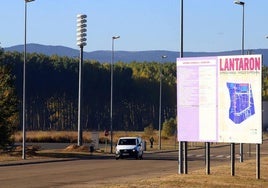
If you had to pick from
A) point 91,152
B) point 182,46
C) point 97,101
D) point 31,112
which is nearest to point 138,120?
point 97,101

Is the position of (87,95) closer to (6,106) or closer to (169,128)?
(169,128)

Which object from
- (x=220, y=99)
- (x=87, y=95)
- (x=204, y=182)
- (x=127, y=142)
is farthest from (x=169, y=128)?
(x=204, y=182)

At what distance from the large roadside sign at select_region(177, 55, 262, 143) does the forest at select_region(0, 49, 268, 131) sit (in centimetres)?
10030

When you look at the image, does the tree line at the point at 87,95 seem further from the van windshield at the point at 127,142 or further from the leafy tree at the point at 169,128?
the van windshield at the point at 127,142

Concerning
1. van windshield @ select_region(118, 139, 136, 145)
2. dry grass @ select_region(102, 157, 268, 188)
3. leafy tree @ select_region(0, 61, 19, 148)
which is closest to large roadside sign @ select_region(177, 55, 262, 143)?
dry grass @ select_region(102, 157, 268, 188)

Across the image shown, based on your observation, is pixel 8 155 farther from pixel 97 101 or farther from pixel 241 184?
pixel 97 101

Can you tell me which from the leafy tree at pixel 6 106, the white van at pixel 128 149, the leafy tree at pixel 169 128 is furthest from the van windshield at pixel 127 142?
the leafy tree at pixel 169 128

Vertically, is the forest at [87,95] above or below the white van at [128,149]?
above

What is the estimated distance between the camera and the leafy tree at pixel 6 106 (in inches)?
2019

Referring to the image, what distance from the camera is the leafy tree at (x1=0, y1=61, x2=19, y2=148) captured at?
51281mm

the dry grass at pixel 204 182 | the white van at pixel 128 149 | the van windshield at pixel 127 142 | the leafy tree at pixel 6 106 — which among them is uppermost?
the leafy tree at pixel 6 106

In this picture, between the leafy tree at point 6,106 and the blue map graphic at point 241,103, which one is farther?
the leafy tree at point 6,106

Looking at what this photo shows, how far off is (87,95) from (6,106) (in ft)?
333

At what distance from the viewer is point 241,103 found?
2734 centimetres
